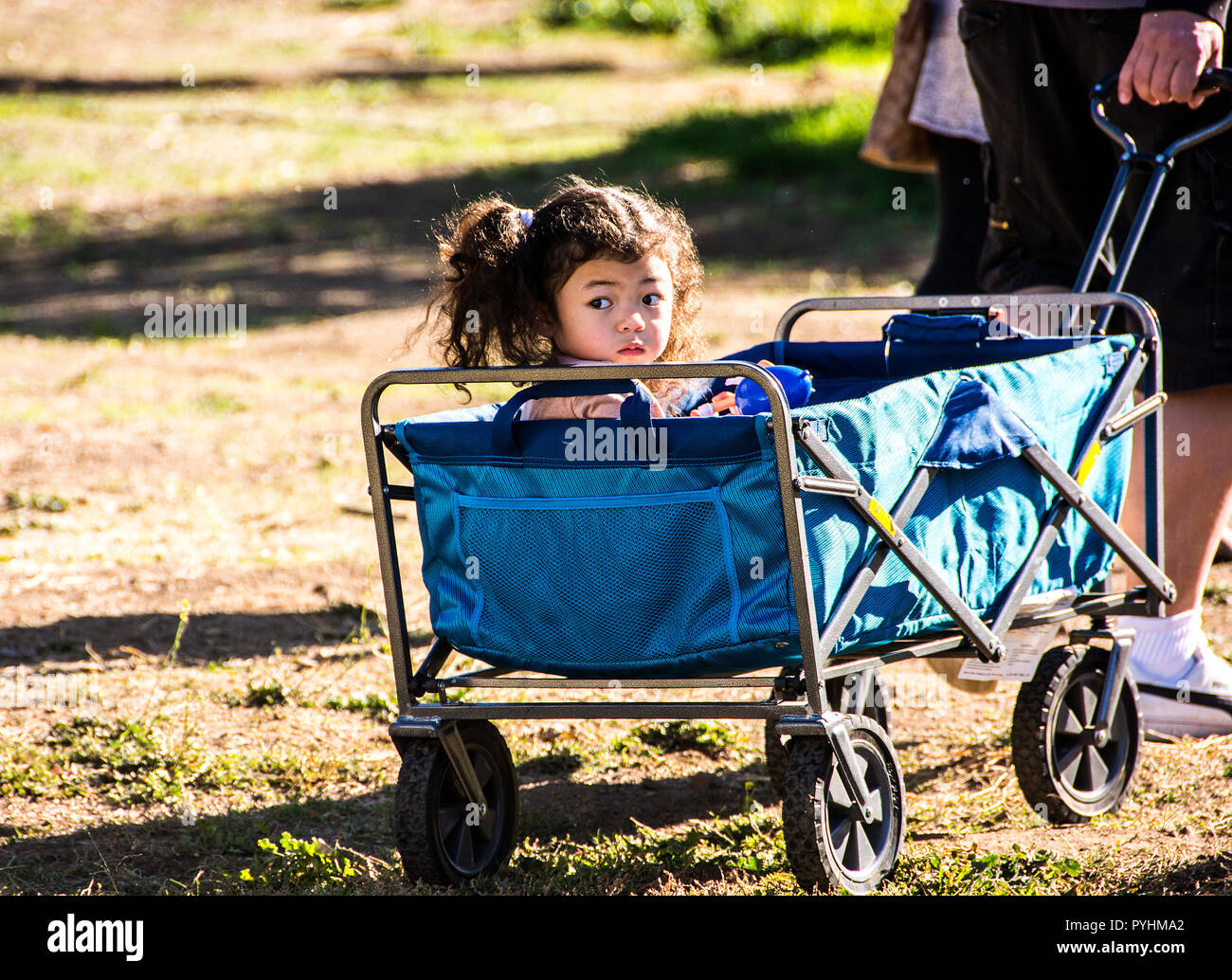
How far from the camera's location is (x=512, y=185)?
42.8 ft

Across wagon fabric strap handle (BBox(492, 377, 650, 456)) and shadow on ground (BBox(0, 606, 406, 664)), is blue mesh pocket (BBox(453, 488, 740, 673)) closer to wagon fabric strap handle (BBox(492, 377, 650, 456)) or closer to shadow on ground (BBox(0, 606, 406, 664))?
wagon fabric strap handle (BBox(492, 377, 650, 456))

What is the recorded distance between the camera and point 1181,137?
10.9 feet

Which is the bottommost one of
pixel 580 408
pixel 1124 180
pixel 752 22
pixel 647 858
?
pixel 647 858

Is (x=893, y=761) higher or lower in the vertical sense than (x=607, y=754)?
higher

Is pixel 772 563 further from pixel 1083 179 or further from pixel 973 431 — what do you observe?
pixel 1083 179

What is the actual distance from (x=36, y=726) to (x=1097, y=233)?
2.59 metres

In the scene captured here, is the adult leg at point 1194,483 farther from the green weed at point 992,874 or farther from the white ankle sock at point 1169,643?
the green weed at point 992,874

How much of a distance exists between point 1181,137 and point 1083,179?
0.34 metres

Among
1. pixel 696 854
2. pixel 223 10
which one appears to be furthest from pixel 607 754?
pixel 223 10

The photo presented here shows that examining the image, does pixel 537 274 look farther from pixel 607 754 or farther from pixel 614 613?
pixel 607 754

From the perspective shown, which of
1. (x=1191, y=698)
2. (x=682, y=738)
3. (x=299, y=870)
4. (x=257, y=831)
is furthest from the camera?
(x=682, y=738)

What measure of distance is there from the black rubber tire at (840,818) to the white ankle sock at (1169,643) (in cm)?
106

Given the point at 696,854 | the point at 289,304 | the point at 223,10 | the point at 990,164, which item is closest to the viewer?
the point at 696,854

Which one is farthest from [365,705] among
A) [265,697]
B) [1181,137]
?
[1181,137]
